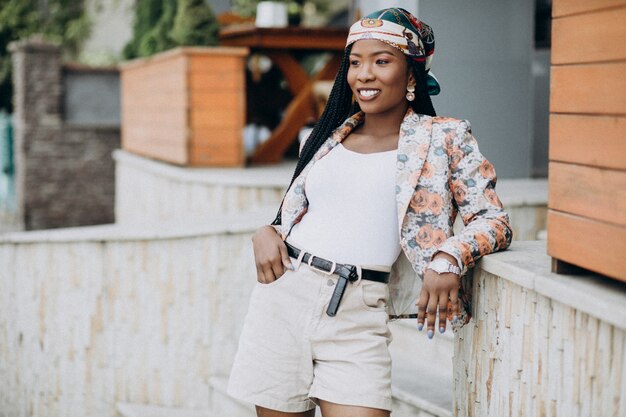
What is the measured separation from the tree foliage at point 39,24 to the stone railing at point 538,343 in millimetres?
14243

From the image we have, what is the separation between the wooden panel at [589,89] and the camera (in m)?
2.01

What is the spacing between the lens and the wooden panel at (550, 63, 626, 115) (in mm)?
2006

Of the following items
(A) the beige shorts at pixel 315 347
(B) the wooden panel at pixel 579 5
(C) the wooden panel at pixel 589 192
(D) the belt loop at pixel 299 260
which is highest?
(B) the wooden panel at pixel 579 5

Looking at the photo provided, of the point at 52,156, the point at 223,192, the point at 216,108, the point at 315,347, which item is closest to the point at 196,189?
the point at 223,192

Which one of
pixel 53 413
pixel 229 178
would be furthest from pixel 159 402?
pixel 229 178

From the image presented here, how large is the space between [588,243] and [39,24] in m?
15.6

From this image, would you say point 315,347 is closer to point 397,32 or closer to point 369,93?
point 369,93

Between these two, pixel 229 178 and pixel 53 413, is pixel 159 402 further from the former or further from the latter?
pixel 229 178

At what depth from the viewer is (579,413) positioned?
2.14 metres

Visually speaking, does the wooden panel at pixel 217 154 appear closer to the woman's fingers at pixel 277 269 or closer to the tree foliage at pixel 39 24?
the woman's fingers at pixel 277 269

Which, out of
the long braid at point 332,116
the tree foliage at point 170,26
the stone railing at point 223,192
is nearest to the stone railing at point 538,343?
the long braid at point 332,116

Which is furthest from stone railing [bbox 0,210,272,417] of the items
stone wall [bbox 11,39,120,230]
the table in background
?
stone wall [bbox 11,39,120,230]

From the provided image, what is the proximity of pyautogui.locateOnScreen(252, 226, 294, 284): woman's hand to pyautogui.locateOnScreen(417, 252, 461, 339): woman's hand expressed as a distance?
41 cm

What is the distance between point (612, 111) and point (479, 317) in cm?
81
